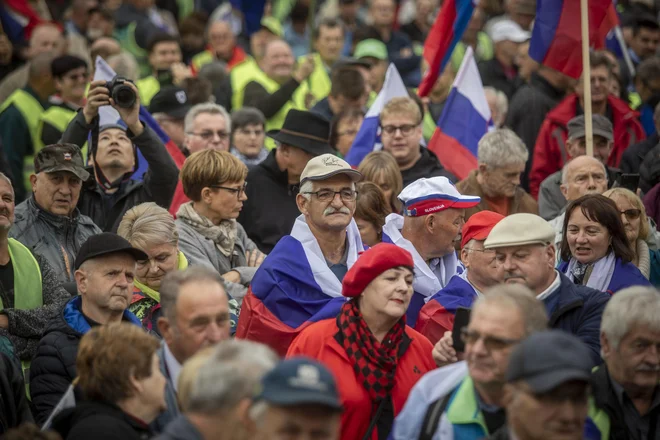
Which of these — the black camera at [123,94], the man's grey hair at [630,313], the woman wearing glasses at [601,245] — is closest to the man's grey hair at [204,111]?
the black camera at [123,94]

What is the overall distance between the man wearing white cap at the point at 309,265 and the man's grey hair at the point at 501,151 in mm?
2128

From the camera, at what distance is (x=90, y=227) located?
8.39 metres

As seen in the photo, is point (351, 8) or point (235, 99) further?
point (351, 8)

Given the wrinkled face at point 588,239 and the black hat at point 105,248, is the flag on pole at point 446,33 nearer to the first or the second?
the wrinkled face at point 588,239

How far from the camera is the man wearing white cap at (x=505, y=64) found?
14391mm

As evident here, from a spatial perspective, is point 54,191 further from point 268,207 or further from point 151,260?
point 268,207

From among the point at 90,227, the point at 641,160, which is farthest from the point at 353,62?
the point at 90,227

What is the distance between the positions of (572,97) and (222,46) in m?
5.62

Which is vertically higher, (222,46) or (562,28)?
(562,28)

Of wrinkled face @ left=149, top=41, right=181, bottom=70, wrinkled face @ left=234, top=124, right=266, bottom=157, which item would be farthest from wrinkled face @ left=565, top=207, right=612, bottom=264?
wrinkled face @ left=149, top=41, right=181, bottom=70

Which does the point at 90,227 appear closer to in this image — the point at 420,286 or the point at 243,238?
the point at 243,238

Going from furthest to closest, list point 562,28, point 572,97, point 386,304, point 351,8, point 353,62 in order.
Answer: point 351,8 → point 353,62 → point 572,97 → point 562,28 → point 386,304

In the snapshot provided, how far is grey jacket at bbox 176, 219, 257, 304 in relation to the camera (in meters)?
7.95

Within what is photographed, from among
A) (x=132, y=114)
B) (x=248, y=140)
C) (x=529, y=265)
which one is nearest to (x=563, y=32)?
(x=248, y=140)
